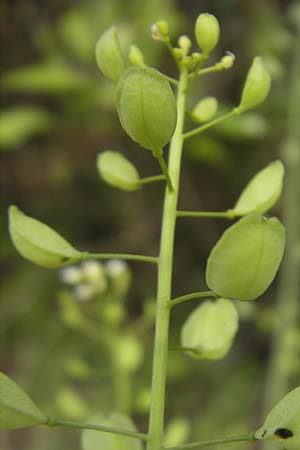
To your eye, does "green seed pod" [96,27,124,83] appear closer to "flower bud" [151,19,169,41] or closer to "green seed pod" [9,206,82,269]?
"flower bud" [151,19,169,41]

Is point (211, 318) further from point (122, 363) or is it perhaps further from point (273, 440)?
point (122, 363)

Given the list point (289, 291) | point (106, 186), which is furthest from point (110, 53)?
point (106, 186)

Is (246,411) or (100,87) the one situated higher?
(100,87)

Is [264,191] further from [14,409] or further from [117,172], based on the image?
[14,409]

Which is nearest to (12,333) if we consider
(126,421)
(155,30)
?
(126,421)

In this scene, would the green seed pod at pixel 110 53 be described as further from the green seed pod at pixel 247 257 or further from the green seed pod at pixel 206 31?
the green seed pod at pixel 247 257

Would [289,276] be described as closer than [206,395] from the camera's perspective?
Yes

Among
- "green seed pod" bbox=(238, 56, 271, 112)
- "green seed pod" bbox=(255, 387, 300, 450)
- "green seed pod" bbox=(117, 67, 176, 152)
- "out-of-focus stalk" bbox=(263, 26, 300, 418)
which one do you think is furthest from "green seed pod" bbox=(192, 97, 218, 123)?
"out-of-focus stalk" bbox=(263, 26, 300, 418)
